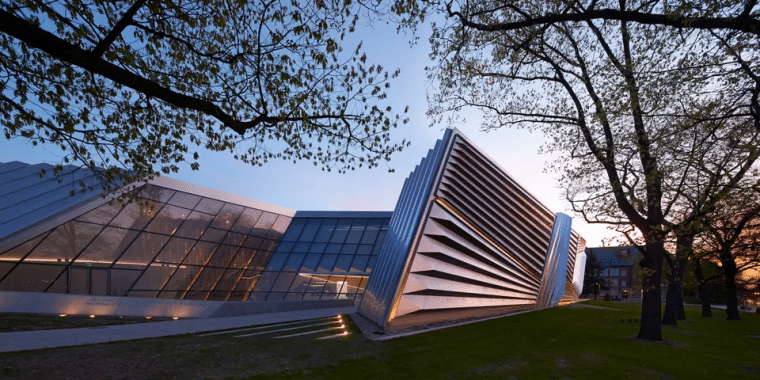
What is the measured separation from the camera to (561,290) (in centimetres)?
3600

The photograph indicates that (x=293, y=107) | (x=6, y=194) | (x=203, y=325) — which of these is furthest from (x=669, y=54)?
(x=6, y=194)

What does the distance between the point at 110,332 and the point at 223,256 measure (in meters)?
12.8

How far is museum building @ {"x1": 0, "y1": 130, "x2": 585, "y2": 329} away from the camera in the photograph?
15523 millimetres

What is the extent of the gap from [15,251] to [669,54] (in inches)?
894

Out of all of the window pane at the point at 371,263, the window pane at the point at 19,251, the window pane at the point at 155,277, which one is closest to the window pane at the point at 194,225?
the window pane at the point at 155,277

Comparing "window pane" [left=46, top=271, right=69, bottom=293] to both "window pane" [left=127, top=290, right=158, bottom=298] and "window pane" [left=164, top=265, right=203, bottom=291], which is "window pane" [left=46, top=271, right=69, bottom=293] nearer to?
"window pane" [left=127, top=290, right=158, bottom=298]

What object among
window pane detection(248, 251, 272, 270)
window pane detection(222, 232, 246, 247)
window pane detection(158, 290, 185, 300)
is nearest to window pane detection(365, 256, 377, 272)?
window pane detection(248, 251, 272, 270)

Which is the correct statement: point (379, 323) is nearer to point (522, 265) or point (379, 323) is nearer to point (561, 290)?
point (522, 265)

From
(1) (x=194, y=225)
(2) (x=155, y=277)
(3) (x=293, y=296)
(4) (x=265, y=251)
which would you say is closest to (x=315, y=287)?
(3) (x=293, y=296)

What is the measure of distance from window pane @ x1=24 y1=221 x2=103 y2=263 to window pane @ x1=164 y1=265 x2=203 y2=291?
4.16 m

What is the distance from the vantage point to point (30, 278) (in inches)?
602

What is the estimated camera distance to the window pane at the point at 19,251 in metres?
15.0

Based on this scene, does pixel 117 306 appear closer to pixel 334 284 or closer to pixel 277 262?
pixel 277 262

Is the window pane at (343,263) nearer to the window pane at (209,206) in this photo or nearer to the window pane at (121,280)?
the window pane at (209,206)
